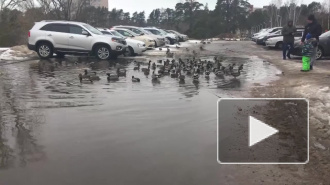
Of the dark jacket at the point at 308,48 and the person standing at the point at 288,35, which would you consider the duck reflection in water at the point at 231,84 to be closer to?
the dark jacket at the point at 308,48

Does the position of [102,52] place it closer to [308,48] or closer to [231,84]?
[231,84]

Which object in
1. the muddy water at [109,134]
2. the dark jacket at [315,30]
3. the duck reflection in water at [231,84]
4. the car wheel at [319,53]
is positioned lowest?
the muddy water at [109,134]

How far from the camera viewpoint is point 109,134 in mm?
5191

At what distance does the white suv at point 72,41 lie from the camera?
54.6ft

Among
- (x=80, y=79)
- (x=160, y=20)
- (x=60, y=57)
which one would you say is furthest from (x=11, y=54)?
(x=160, y=20)

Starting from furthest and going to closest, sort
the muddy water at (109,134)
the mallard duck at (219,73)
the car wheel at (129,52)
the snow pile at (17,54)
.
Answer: the car wheel at (129,52) → the snow pile at (17,54) → the mallard duck at (219,73) → the muddy water at (109,134)

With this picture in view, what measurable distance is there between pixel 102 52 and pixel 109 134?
12.0m

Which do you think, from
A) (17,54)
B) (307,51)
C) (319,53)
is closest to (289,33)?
(319,53)

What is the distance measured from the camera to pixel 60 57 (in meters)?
18.0
